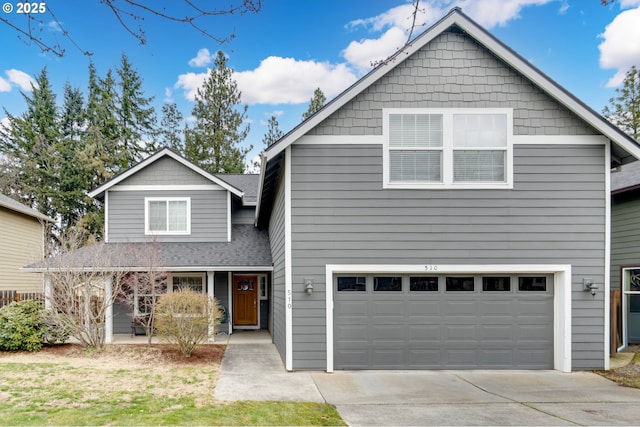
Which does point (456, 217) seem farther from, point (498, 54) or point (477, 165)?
point (498, 54)

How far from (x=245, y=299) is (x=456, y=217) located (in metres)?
8.90

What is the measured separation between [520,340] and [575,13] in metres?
6.29

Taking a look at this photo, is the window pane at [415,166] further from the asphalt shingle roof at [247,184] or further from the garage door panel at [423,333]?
the asphalt shingle roof at [247,184]

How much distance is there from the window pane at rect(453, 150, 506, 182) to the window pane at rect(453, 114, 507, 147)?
19cm

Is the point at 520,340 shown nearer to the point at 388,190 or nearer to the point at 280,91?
the point at 388,190

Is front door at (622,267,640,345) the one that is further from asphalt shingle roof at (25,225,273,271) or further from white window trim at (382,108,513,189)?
asphalt shingle roof at (25,225,273,271)

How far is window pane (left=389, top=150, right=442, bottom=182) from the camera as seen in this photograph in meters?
8.63

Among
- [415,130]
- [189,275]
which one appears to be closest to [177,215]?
[189,275]

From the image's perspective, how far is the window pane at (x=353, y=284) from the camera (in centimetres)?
859

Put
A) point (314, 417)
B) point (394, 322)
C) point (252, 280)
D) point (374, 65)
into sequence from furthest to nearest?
point (252, 280) → point (394, 322) → point (314, 417) → point (374, 65)

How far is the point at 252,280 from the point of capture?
14789 mm

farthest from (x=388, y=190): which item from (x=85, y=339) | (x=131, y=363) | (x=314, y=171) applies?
(x=85, y=339)

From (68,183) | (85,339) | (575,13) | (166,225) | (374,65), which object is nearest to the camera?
(374,65)

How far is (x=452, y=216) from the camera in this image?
8.56 metres
